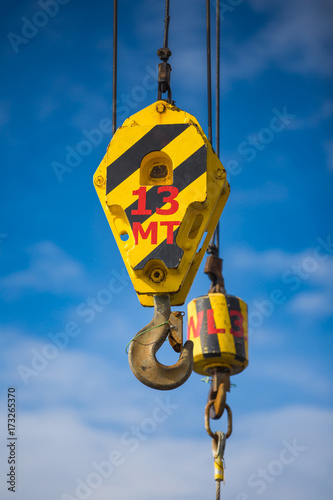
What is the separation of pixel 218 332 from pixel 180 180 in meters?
4.02

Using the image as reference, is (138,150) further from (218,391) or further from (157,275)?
(218,391)

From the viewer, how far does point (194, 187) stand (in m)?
3.14

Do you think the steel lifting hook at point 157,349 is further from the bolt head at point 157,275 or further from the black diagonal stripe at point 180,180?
the black diagonal stripe at point 180,180

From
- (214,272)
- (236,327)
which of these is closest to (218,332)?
(236,327)

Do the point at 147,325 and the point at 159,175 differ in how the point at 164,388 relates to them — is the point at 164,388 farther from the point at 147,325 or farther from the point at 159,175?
the point at 159,175

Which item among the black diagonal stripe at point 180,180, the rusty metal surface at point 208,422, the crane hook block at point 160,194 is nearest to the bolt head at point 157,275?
the crane hook block at point 160,194

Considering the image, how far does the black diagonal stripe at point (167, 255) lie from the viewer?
3080 millimetres

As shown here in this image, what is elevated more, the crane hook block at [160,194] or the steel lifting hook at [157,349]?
the crane hook block at [160,194]

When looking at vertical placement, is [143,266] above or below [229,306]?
below

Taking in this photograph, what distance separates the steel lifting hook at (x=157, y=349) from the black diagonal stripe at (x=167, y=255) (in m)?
0.15

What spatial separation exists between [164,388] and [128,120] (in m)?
1.10

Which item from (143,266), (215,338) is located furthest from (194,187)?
(215,338)

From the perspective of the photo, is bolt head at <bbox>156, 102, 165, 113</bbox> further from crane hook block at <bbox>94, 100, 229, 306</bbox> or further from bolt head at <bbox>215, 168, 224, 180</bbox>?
bolt head at <bbox>215, 168, 224, 180</bbox>

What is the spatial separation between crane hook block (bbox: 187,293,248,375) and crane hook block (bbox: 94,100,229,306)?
373cm
